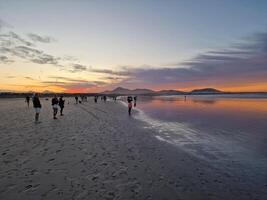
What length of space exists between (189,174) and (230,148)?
4.83 metres

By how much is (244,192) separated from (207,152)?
410 cm

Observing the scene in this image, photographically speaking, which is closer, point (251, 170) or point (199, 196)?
point (199, 196)

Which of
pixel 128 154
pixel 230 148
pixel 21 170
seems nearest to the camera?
pixel 21 170

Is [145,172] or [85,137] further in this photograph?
[85,137]

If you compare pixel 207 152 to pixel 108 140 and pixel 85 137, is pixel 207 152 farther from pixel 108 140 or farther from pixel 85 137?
pixel 85 137

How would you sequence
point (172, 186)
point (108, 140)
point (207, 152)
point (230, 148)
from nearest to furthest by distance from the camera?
point (172, 186) < point (207, 152) < point (230, 148) < point (108, 140)

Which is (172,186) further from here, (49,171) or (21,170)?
(21,170)

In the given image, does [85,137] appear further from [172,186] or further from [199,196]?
[199,196]

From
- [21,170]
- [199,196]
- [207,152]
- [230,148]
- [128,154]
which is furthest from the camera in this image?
[230,148]

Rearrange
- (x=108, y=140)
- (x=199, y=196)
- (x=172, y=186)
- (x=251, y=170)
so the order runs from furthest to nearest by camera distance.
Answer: (x=108, y=140) → (x=251, y=170) → (x=172, y=186) → (x=199, y=196)

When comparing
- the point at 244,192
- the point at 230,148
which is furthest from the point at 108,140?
the point at 244,192

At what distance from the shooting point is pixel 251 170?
7629 millimetres

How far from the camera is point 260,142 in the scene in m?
12.0

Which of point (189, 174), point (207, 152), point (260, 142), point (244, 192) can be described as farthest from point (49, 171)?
point (260, 142)
